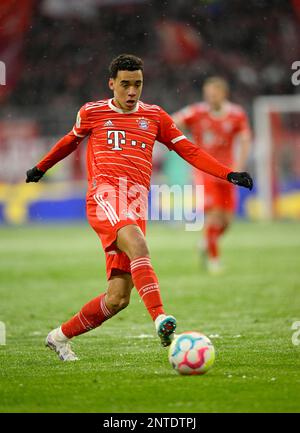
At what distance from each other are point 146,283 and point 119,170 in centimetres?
88

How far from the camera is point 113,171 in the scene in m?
6.50

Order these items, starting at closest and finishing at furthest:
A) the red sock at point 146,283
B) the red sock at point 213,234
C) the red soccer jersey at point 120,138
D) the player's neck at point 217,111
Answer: the red sock at point 146,283 < the red soccer jersey at point 120,138 < the red sock at point 213,234 < the player's neck at point 217,111

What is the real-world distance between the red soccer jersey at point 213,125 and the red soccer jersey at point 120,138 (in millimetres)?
6075

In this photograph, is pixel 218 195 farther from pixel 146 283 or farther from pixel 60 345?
pixel 146 283

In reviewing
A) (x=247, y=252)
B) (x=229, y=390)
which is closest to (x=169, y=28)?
(x=247, y=252)

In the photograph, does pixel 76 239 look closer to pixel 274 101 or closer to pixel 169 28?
pixel 169 28

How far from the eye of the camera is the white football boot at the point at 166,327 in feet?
18.9

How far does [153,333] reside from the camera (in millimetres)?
8016

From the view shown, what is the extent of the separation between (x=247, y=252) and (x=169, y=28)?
615cm

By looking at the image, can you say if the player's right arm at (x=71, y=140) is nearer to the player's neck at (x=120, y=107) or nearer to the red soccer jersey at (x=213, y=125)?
the player's neck at (x=120, y=107)

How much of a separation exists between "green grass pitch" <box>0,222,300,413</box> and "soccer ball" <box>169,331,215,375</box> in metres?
0.08

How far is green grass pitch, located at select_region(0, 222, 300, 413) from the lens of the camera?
17.0ft

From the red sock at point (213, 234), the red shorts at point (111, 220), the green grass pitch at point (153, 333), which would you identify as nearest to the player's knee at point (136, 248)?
the red shorts at point (111, 220)

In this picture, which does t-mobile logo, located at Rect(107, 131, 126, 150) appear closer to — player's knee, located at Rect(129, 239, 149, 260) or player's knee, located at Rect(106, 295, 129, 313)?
player's knee, located at Rect(129, 239, 149, 260)
